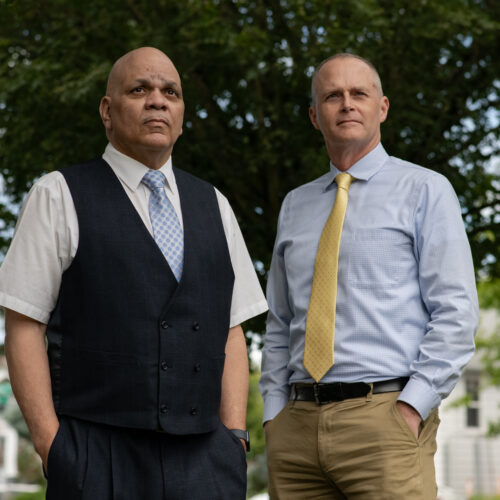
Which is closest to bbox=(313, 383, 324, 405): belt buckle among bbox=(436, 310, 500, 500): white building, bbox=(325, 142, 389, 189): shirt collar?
bbox=(325, 142, 389, 189): shirt collar

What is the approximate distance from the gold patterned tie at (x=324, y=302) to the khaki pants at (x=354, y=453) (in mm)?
169

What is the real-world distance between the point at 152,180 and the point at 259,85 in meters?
4.85

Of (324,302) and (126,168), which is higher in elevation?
(126,168)

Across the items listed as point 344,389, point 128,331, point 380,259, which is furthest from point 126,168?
point 344,389

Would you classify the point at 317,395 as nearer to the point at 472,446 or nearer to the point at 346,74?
the point at 346,74

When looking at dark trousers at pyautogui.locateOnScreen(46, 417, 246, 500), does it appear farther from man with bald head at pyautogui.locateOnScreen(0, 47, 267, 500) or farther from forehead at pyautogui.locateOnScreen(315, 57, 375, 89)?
forehead at pyautogui.locateOnScreen(315, 57, 375, 89)

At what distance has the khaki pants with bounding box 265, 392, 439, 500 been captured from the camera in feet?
10.8

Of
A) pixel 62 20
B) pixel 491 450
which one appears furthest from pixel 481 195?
pixel 491 450

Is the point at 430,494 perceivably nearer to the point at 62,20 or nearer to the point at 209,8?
the point at 209,8

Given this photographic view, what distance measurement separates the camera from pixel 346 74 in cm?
377

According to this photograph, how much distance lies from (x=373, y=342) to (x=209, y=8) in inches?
180

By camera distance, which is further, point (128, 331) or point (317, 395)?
point (317, 395)

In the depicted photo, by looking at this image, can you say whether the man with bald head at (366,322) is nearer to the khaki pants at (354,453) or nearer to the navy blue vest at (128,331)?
the khaki pants at (354,453)

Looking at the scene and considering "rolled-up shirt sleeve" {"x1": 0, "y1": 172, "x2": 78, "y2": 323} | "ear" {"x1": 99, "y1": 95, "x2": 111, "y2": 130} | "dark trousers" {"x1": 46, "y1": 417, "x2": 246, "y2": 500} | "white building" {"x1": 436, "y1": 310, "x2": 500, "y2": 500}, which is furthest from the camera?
"white building" {"x1": 436, "y1": 310, "x2": 500, "y2": 500}
